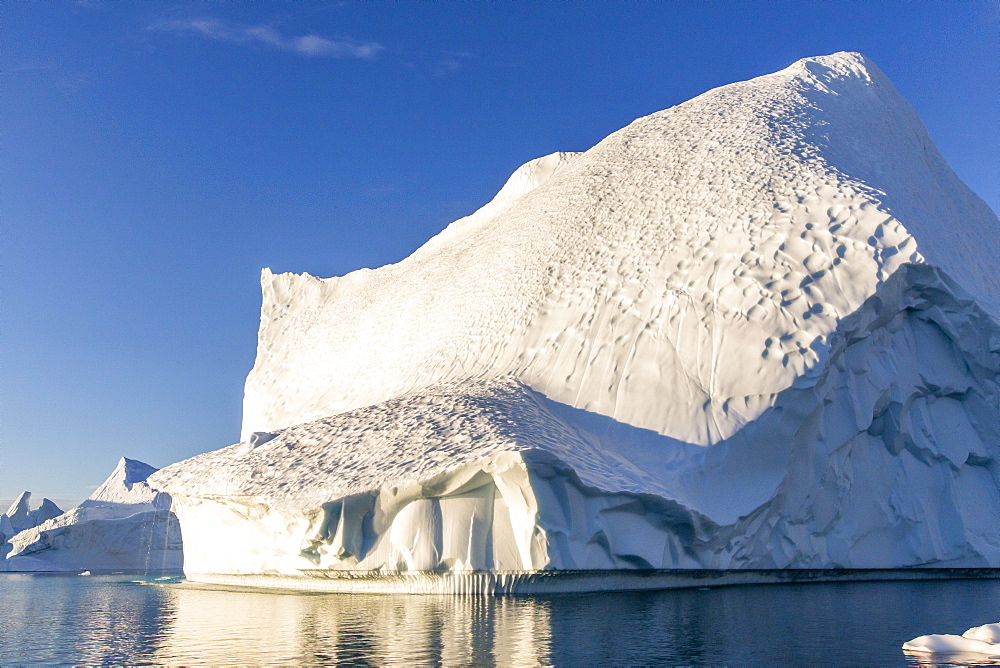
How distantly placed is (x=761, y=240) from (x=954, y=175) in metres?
13.5

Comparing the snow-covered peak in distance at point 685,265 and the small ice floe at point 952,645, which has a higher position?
the snow-covered peak in distance at point 685,265

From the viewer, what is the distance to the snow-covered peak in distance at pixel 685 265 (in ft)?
59.7

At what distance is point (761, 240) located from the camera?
63.3 ft

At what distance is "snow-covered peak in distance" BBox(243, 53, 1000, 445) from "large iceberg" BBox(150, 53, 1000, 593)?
73 millimetres

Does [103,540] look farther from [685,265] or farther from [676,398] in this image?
[685,265]

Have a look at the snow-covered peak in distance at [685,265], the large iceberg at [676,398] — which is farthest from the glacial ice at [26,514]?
the large iceberg at [676,398]

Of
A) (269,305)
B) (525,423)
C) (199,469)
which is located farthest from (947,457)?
(269,305)

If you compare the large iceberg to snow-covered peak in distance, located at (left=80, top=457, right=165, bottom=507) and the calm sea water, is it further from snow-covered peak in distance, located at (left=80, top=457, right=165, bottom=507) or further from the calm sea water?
snow-covered peak in distance, located at (left=80, top=457, right=165, bottom=507)

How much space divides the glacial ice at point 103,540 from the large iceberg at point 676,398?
19431mm

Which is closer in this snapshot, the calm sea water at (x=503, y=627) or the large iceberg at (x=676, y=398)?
the calm sea water at (x=503, y=627)

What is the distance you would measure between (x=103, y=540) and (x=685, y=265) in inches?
1277

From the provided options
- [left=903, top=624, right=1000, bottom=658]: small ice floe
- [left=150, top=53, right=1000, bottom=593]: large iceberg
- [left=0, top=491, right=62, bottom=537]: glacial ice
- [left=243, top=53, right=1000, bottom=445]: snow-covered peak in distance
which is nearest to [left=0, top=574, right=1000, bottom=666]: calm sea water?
[left=903, top=624, right=1000, bottom=658]: small ice floe

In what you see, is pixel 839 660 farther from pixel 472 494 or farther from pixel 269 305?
pixel 269 305

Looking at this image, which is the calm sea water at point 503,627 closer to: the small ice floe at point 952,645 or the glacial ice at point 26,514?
the small ice floe at point 952,645
